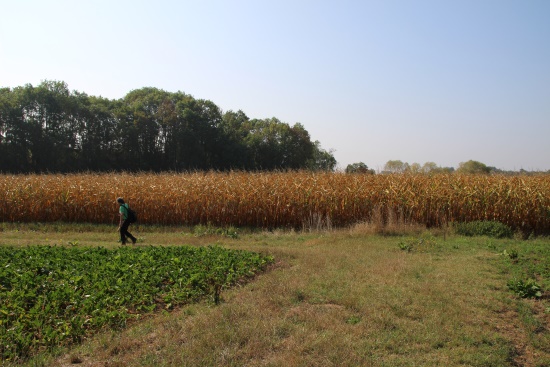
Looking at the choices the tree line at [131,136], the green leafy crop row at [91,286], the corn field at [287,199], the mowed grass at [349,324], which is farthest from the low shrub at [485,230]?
the tree line at [131,136]

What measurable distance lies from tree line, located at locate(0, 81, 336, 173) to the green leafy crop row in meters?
34.6

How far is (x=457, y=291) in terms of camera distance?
27.5 feet

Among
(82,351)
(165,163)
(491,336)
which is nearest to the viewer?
(82,351)

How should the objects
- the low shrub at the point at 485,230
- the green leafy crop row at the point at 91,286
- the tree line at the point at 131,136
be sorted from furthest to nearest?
1. the tree line at the point at 131,136
2. the low shrub at the point at 485,230
3. the green leafy crop row at the point at 91,286

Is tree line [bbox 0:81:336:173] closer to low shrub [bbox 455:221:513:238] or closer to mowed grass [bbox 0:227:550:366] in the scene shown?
low shrub [bbox 455:221:513:238]

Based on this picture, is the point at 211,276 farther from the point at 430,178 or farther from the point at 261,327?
the point at 430,178

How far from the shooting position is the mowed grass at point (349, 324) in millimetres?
5645

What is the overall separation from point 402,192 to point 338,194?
268 cm

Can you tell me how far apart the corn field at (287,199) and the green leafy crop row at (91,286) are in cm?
871

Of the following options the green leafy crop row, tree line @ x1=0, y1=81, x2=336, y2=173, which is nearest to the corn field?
the green leafy crop row

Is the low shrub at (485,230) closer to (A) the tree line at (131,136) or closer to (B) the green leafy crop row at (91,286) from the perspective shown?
(B) the green leafy crop row at (91,286)

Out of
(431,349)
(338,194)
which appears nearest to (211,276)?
(431,349)

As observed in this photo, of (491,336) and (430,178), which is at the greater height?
(430,178)

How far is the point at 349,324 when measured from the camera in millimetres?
6656
